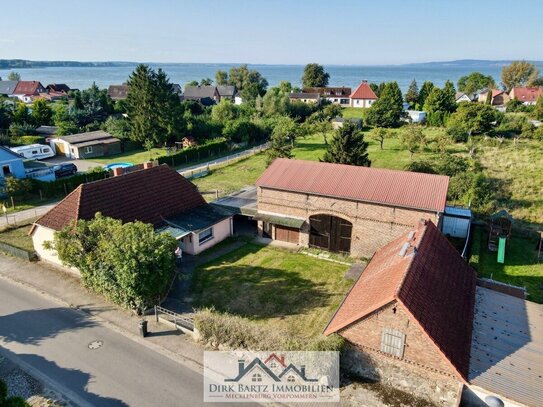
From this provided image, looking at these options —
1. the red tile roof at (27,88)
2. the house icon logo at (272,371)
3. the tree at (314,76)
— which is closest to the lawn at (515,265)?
the house icon logo at (272,371)

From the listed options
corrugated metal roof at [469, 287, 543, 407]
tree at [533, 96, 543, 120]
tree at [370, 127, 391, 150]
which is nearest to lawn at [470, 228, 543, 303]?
corrugated metal roof at [469, 287, 543, 407]

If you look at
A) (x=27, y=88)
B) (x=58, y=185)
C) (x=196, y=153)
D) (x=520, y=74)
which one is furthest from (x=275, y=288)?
(x=520, y=74)

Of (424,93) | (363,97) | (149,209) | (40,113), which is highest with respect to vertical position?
(424,93)

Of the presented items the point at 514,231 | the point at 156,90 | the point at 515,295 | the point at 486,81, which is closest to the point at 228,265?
the point at 515,295

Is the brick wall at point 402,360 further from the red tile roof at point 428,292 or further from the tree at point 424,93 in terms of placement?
the tree at point 424,93

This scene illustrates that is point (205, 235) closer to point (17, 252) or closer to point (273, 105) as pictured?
point (17, 252)

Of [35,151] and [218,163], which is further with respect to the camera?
[218,163]

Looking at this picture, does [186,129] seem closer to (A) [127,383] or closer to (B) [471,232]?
(B) [471,232]
